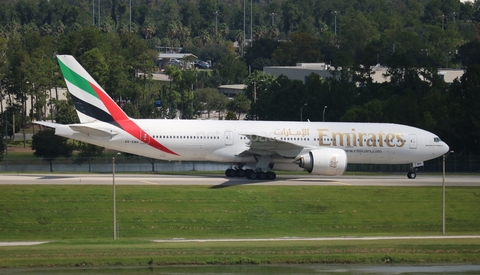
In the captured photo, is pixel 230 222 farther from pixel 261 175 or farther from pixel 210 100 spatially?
pixel 210 100

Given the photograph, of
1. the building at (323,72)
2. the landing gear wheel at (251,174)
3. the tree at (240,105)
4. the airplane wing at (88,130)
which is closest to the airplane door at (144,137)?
the airplane wing at (88,130)

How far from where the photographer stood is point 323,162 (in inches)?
2109

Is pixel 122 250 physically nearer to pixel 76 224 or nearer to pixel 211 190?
pixel 76 224

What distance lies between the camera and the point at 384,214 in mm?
49844

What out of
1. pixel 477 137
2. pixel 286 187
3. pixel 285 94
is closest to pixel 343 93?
pixel 285 94

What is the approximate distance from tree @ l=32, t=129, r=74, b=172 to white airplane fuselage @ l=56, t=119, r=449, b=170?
91.1 feet

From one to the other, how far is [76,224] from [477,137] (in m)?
41.1

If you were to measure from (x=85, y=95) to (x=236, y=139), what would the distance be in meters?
9.71

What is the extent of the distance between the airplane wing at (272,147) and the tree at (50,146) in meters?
31.5

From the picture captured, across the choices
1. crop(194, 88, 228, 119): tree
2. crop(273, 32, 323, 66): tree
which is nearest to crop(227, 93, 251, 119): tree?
crop(194, 88, 228, 119): tree

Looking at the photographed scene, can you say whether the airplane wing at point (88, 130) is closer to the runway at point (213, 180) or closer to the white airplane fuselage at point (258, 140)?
the white airplane fuselage at point (258, 140)

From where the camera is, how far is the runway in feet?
174

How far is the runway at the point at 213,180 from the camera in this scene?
53.1 metres

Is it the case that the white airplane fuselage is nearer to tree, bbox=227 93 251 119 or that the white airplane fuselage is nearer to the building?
the building
